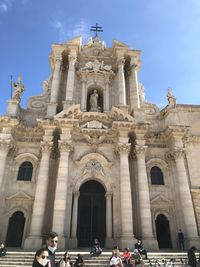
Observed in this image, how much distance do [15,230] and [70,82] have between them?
13920mm

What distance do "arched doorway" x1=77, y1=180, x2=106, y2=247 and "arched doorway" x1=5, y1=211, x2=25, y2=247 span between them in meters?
4.26

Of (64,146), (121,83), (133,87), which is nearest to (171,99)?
(133,87)

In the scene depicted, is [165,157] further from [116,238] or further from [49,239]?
[49,239]

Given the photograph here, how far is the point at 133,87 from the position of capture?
2433cm

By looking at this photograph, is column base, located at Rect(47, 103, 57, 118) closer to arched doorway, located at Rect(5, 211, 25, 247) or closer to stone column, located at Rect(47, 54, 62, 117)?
stone column, located at Rect(47, 54, 62, 117)

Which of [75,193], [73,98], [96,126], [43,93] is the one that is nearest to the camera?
[75,193]

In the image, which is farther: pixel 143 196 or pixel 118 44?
pixel 118 44

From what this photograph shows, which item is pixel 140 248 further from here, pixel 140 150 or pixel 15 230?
pixel 15 230

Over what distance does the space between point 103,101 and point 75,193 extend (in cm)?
997

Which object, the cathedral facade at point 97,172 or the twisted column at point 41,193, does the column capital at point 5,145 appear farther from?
the twisted column at point 41,193

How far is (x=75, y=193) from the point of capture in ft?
61.4

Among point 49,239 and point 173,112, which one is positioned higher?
point 173,112

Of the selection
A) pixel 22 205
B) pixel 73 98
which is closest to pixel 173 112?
pixel 73 98

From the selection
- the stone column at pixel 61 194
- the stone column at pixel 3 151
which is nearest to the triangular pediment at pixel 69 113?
the stone column at pixel 61 194
